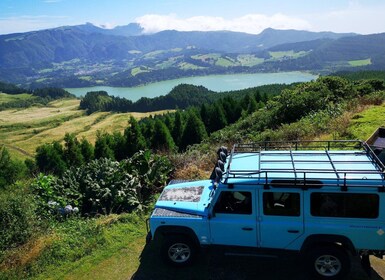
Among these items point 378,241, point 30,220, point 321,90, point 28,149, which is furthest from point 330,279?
point 28,149

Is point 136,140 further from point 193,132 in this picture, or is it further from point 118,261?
point 118,261

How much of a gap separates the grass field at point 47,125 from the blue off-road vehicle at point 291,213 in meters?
99.7

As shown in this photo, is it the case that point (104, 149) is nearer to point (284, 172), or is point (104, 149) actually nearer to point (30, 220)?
point (30, 220)

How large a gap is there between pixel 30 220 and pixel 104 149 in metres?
40.6

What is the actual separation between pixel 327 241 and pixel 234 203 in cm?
203

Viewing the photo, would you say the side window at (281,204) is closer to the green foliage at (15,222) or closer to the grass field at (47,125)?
the green foliage at (15,222)

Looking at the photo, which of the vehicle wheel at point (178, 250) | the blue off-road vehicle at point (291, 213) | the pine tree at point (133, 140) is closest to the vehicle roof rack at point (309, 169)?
the blue off-road vehicle at point (291, 213)

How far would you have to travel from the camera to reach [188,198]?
8188mm

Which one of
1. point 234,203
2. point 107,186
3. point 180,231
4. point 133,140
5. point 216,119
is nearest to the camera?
point 234,203

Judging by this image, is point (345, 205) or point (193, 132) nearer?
point (345, 205)

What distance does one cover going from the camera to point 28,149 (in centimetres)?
10369

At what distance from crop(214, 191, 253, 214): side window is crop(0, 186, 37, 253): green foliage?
570 cm

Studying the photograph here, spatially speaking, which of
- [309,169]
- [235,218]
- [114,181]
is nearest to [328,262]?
[309,169]

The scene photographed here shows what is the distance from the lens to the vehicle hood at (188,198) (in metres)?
7.74
